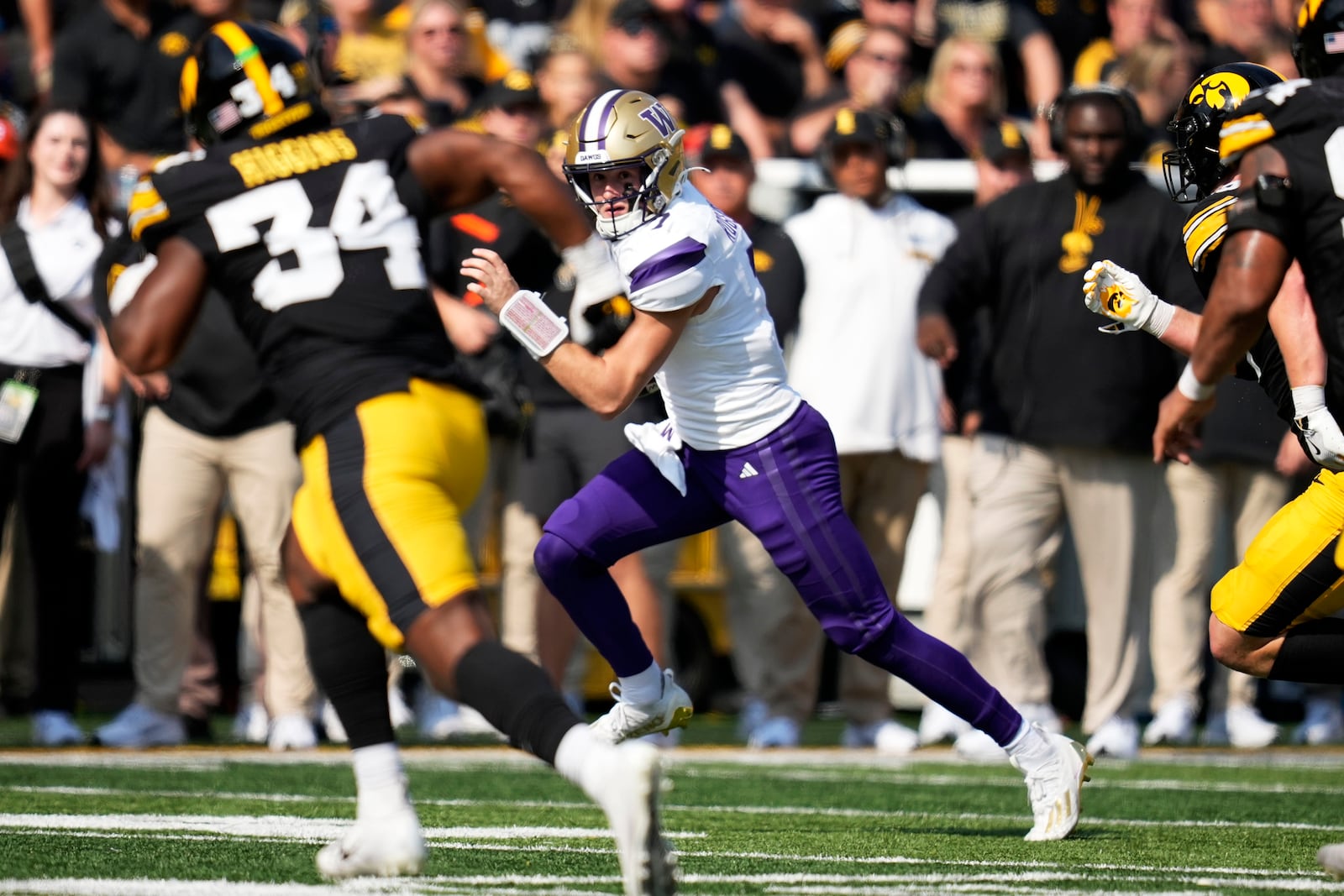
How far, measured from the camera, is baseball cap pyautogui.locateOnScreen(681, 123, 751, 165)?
8.79 m

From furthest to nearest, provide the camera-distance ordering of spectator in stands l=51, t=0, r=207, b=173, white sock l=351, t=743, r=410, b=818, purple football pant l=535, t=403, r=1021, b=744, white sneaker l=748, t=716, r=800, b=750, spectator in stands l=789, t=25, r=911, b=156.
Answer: spectator in stands l=789, t=25, r=911, b=156 < spectator in stands l=51, t=0, r=207, b=173 < white sneaker l=748, t=716, r=800, b=750 < purple football pant l=535, t=403, r=1021, b=744 < white sock l=351, t=743, r=410, b=818

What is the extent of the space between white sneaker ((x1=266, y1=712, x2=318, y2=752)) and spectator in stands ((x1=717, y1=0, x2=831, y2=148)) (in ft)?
15.3

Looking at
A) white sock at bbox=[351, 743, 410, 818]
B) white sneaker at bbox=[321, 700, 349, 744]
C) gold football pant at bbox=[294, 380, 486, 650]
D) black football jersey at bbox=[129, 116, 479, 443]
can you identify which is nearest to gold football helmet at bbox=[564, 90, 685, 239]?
black football jersey at bbox=[129, 116, 479, 443]

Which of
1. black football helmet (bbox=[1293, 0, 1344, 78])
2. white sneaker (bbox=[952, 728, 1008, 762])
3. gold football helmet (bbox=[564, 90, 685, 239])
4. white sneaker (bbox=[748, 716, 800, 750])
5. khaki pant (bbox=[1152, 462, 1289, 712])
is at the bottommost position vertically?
white sneaker (bbox=[748, 716, 800, 750])

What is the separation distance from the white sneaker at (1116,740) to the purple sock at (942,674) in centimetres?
265

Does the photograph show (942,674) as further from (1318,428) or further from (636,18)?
(636,18)

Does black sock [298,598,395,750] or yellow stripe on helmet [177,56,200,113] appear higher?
yellow stripe on helmet [177,56,200,113]

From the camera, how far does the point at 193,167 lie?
473cm

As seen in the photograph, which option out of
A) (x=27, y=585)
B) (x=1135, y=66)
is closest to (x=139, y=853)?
(x=27, y=585)

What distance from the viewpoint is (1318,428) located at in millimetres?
4680

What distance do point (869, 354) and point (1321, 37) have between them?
408 centimetres

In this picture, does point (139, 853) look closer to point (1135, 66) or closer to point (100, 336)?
point (100, 336)

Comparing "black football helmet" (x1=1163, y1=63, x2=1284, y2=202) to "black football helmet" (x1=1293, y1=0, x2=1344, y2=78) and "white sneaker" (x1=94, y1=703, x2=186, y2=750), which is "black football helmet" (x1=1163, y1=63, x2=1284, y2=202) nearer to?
"black football helmet" (x1=1293, y1=0, x2=1344, y2=78)

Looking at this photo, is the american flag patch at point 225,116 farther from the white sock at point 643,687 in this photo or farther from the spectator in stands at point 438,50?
the spectator in stands at point 438,50
